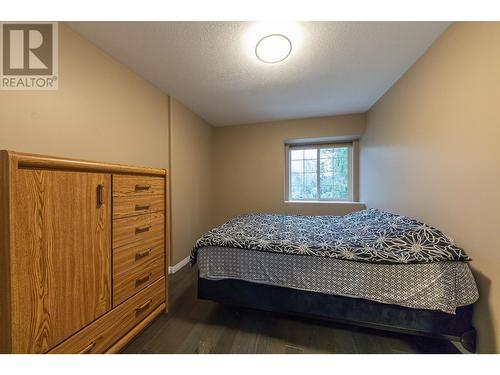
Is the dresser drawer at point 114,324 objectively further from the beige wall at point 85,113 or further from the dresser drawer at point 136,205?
the beige wall at point 85,113

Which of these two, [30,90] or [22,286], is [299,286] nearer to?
[22,286]

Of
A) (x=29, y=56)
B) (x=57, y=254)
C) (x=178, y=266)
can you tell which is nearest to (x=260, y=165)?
(x=178, y=266)

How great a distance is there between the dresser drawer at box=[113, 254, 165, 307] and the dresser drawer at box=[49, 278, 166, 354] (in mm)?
40

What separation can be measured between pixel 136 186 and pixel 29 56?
45.0 inches

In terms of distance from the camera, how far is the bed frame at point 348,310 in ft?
3.96

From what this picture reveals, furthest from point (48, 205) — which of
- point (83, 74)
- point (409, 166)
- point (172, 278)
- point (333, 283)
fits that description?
point (409, 166)

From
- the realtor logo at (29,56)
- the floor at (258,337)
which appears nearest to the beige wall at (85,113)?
the realtor logo at (29,56)

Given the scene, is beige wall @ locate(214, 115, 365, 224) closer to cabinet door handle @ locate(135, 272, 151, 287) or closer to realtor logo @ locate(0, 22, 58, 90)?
cabinet door handle @ locate(135, 272, 151, 287)

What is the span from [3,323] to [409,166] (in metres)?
2.78

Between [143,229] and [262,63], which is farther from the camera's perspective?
[262,63]

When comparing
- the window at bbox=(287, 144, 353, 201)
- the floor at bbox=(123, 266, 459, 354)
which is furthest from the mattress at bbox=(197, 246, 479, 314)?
the window at bbox=(287, 144, 353, 201)

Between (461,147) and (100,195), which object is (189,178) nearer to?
(100,195)

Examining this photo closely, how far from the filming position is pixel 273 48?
154 centimetres
